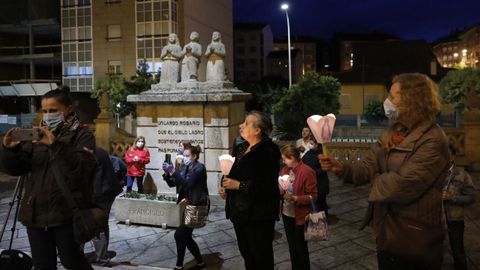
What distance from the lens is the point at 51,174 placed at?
3719mm

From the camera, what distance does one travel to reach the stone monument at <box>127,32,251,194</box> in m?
10.7

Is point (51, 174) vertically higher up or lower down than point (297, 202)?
higher up

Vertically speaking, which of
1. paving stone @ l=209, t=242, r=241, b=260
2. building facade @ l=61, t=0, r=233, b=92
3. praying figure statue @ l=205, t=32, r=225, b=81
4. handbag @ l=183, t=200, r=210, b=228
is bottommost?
paving stone @ l=209, t=242, r=241, b=260

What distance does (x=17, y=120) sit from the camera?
2333cm

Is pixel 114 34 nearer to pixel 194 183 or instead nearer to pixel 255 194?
pixel 194 183

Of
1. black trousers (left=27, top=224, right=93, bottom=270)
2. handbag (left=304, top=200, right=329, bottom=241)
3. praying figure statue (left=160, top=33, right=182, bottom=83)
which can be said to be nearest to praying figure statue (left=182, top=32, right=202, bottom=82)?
praying figure statue (left=160, top=33, right=182, bottom=83)

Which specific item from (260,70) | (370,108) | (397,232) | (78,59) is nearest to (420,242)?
(397,232)

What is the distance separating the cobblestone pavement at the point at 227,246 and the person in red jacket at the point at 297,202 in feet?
2.96

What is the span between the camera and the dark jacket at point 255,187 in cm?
441

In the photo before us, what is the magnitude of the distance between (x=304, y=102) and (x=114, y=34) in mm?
20755

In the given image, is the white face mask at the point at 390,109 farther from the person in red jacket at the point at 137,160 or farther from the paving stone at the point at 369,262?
the person in red jacket at the point at 137,160

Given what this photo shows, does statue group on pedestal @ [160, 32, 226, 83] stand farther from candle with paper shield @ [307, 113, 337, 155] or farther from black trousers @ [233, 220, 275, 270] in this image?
candle with paper shield @ [307, 113, 337, 155]

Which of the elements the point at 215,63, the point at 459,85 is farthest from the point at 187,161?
the point at 459,85

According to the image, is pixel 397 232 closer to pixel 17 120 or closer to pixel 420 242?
pixel 420 242
